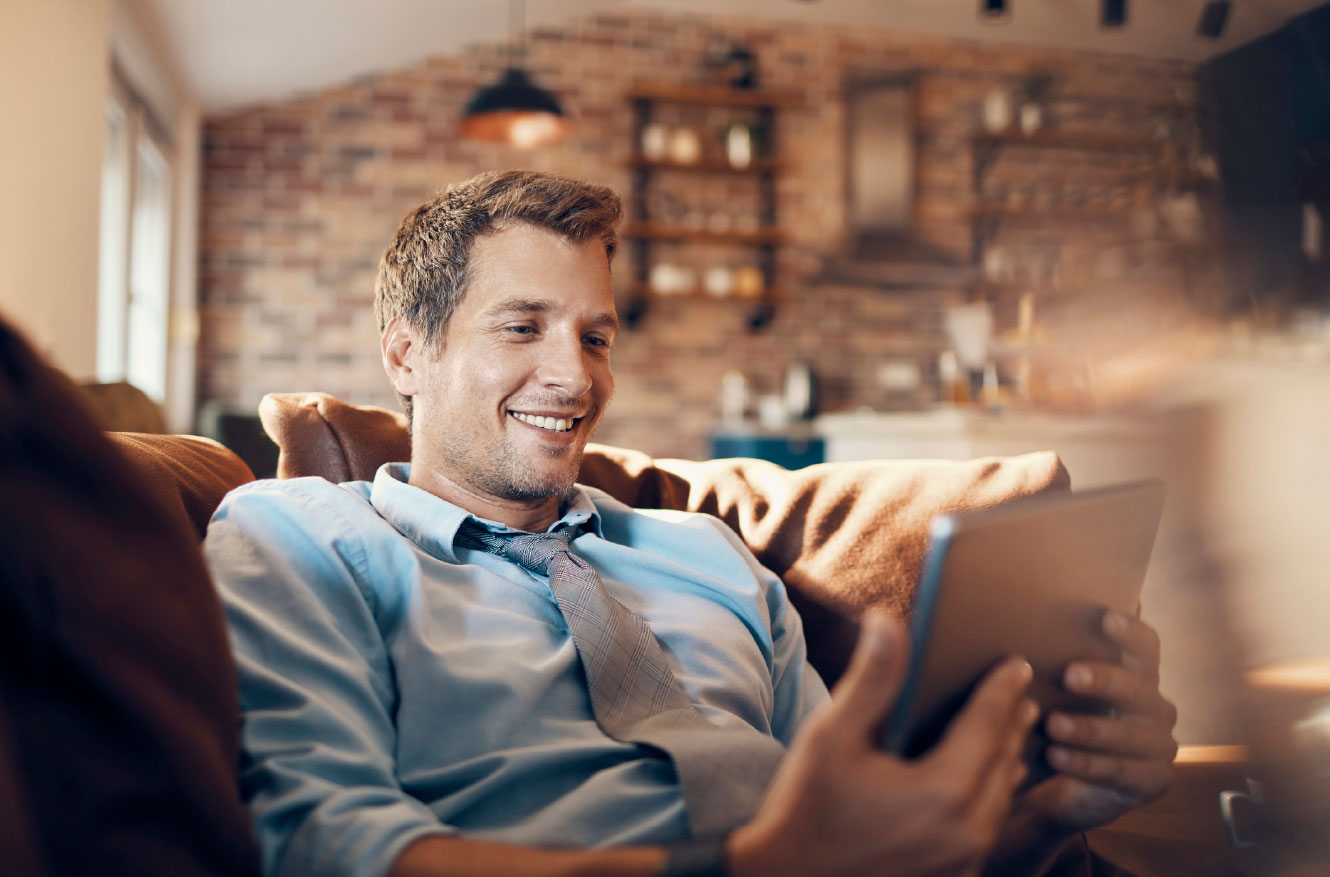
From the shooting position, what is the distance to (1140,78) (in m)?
5.58

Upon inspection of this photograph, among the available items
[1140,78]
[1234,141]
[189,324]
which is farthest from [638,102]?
[1234,141]

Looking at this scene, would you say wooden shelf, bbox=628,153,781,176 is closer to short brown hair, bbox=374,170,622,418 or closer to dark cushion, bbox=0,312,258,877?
short brown hair, bbox=374,170,622,418

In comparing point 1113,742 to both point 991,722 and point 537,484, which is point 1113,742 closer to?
point 991,722

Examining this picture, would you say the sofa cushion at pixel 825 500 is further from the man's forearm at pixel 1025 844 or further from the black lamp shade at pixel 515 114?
the black lamp shade at pixel 515 114

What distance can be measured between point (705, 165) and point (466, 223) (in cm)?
397

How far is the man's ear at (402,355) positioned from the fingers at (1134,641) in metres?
0.85

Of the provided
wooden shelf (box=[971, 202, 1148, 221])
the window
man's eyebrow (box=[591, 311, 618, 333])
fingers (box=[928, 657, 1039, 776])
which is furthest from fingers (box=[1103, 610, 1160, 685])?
wooden shelf (box=[971, 202, 1148, 221])

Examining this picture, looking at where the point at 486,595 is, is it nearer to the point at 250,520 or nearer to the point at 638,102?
the point at 250,520

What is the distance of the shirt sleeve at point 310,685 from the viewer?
0.65m

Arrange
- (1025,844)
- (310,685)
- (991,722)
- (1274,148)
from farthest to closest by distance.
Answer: (1274,148) < (1025,844) < (310,685) < (991,722)

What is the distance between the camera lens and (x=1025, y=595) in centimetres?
70

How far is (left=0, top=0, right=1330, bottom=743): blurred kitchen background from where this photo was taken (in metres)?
3.79

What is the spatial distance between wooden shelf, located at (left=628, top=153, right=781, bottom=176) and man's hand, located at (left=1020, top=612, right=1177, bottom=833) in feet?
14.3

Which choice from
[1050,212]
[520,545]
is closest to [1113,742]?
[520,545]
